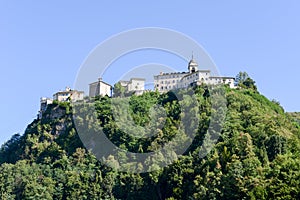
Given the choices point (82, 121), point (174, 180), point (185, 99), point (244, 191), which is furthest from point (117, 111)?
point (244, 191)

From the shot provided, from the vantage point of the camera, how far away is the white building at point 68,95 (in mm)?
83312

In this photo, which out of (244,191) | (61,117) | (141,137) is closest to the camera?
(244,191)

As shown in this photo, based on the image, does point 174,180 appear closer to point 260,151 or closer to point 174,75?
point 260,151

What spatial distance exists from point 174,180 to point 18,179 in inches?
810

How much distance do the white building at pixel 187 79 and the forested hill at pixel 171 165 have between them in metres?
2.24

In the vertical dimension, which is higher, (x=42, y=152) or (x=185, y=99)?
Result: (x=185, y=99)

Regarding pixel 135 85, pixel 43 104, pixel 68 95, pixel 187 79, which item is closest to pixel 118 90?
pixel 135 85

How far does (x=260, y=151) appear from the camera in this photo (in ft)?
171

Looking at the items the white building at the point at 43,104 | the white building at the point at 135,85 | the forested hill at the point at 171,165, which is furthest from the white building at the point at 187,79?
the white building at the point at 43,104

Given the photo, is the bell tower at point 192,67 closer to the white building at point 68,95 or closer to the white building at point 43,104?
the white building at point 68,95

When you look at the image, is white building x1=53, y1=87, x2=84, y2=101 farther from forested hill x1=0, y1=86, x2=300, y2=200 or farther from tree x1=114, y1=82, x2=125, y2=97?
tree x1=114, y1=82, x2=125, y2=97

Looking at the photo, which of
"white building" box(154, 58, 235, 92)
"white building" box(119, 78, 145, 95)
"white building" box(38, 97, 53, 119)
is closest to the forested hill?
"white building" box(38, 97, 53, 119)

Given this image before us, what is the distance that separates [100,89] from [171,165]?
28.2m

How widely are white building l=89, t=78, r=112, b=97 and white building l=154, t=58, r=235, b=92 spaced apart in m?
7.30
